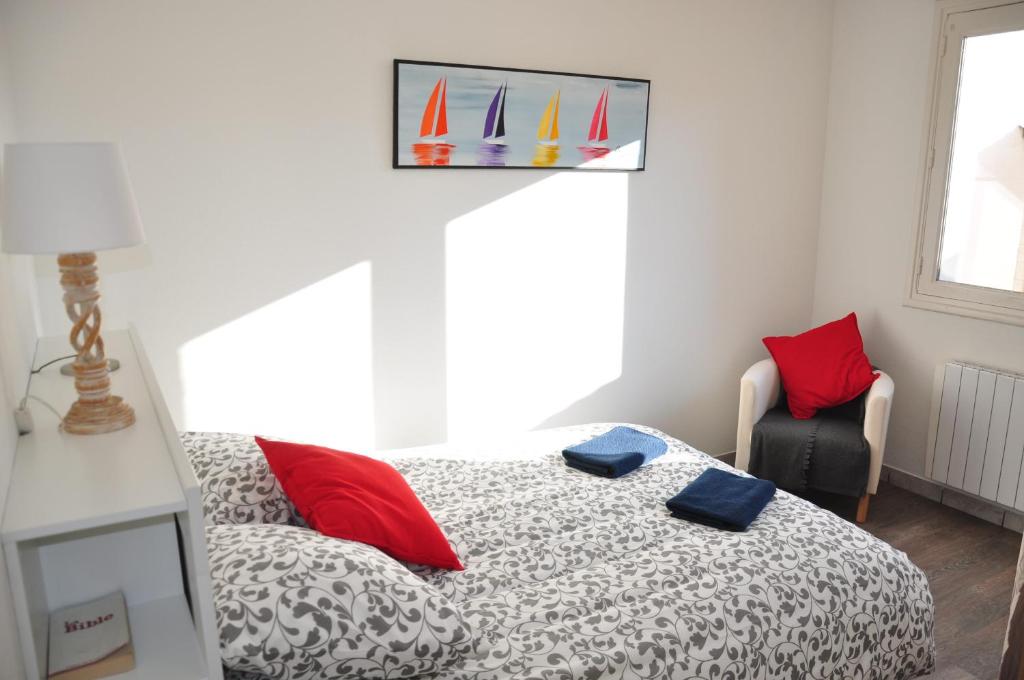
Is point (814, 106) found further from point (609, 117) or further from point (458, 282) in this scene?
point (458, 282)

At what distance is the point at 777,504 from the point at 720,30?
2454 millimetres

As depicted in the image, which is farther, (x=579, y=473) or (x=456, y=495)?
(x=579, y=473)

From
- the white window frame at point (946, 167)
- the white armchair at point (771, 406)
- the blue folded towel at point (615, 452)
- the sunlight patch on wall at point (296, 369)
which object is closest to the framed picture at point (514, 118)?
the sunlight patch on wall at point (296, 369)

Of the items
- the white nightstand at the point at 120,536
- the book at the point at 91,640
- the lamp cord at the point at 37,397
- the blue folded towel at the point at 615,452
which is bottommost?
the blue folded towel at the point at 615,452

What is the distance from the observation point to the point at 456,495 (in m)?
2.54

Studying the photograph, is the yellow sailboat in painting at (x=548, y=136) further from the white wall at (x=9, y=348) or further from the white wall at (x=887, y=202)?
the white wall at (x=9, y=348)

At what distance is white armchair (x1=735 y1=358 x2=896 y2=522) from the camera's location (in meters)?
3.50

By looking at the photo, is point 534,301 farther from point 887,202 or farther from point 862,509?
point 887,202

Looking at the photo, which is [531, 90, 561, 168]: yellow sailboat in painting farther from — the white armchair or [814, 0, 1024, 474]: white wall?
[814, 0, 1024, 474]: white wall

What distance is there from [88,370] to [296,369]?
1.53m

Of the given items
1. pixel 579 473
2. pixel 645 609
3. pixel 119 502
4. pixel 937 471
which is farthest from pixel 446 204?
pixel 937 471

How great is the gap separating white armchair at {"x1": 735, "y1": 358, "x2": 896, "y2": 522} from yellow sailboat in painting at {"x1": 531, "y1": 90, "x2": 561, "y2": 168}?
55.4 inches

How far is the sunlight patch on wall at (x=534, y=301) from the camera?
3.47m

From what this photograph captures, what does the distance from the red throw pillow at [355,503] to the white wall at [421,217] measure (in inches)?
40.6
